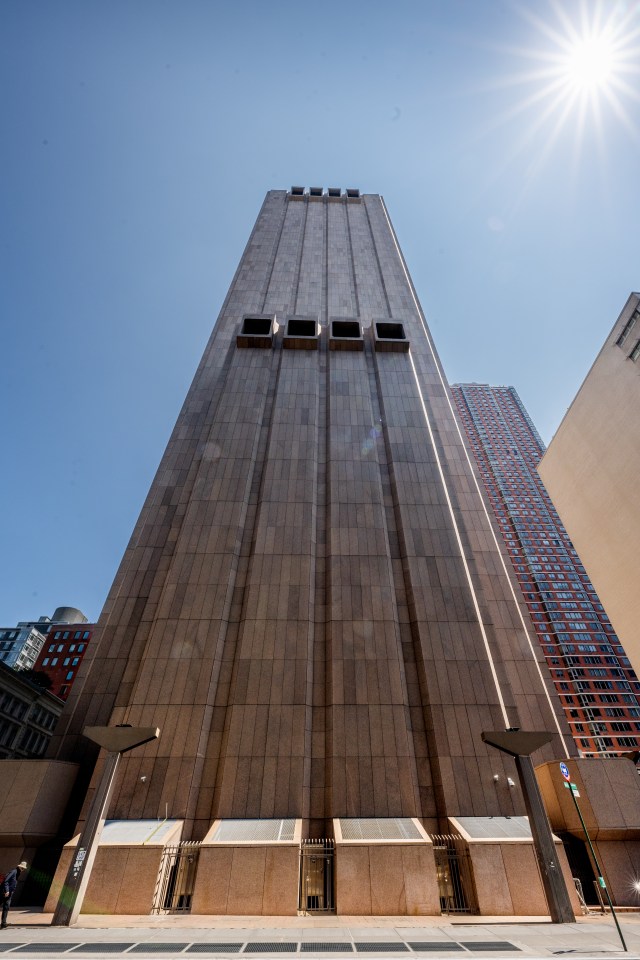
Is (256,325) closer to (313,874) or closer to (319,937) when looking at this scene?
(313,874)

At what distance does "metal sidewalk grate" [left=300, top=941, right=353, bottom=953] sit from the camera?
9148 mm

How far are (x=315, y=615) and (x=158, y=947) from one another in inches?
651

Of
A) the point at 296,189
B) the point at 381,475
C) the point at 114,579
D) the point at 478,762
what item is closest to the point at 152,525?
the point at 114,579

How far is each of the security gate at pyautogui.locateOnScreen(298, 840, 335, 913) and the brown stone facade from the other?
1.89 metres

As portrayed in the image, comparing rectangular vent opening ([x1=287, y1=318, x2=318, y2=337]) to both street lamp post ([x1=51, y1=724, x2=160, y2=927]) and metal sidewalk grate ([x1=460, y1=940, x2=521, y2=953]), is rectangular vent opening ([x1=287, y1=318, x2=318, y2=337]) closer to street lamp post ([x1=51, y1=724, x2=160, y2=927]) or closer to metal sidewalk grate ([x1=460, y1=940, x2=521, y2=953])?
street lamp post ([x1=51, y1=724, x2=160, y2=927])

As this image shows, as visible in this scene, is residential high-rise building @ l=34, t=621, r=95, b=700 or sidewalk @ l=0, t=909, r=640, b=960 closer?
sidewalk @ l=0, t=909, r=640, b=960

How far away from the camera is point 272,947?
9.46m

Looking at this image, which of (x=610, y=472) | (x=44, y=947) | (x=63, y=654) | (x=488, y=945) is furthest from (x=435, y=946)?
(x=63, y=654)

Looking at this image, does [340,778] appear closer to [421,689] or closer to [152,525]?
[421,689]

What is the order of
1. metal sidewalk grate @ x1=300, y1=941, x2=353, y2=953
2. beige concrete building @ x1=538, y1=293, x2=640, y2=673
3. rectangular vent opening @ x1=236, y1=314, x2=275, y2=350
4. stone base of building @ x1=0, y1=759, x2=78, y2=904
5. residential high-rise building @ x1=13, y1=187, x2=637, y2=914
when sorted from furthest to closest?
rectangular vent opening @ x1=236, y1=314, x2=275, y2=350 → beige concrete building @ x1=538, y1=293, x2=640, y2=673 → stone base of building @ x1=0, y1=759, x2=78, y2=904 → residential high-rise building @ x1=13, y1=187, x2=637, y2=914 → metal sidewalk grate @ x1=300, y1=941, x2=353, y2=953

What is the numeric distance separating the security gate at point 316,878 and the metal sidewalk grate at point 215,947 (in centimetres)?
762

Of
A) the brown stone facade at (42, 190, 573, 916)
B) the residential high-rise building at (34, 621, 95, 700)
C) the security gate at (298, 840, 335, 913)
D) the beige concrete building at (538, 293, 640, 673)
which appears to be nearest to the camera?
the security gate at (298, 840, 335, 913)

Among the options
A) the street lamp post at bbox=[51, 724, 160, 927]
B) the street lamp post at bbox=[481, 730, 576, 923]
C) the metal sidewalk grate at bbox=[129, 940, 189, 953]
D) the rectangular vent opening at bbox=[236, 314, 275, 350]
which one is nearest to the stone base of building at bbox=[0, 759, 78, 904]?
the street lamp post at bbox=[51, 724, 160, 927]

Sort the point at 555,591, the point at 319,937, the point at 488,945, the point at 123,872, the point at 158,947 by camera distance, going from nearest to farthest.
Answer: the point at 158,947 < the point at 488,945 < the point at 319,937 < the point at 123,872 < the point at 555,591
